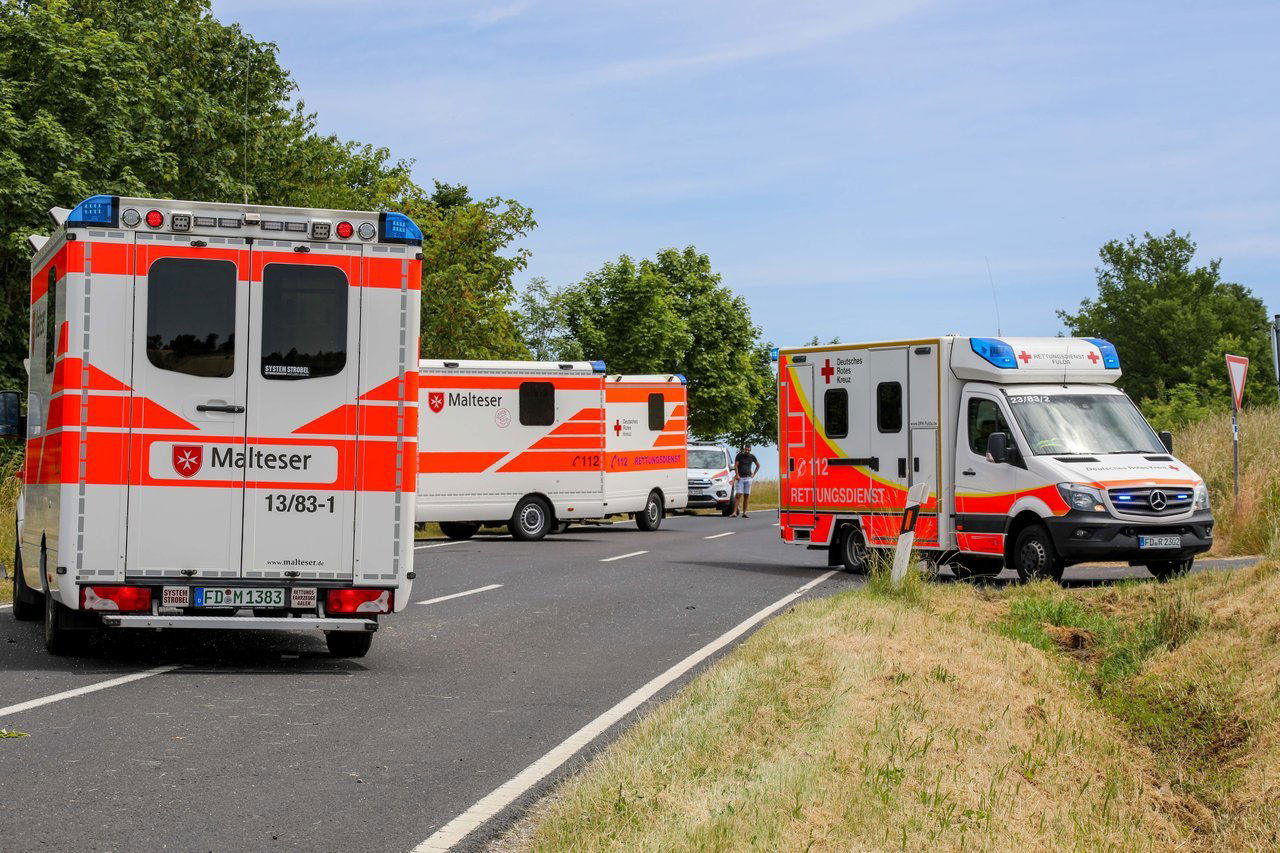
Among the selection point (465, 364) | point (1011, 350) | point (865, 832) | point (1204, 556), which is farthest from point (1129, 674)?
point (465, 364)

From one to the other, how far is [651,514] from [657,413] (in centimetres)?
224

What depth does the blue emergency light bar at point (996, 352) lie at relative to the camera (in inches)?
685

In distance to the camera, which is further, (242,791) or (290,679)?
(290,679)

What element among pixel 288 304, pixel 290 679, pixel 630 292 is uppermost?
pixel 630 292

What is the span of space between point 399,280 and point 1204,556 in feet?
46.8

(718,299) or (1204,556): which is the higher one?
(718,299)

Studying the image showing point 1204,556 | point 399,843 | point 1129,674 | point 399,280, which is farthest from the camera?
point 1204,556

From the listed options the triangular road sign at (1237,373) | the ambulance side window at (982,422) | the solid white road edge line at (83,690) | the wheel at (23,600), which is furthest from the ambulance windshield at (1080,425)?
the wheel at (23,600)

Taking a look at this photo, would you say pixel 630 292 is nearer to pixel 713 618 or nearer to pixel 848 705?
pixel 713 618

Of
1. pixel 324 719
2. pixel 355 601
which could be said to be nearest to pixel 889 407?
pixel 355 601

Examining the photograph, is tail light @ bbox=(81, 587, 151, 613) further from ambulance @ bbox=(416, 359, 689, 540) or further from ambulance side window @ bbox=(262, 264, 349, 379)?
ambulance @ bbox=(416, 359, 689, 540)

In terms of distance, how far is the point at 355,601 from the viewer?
1034cm

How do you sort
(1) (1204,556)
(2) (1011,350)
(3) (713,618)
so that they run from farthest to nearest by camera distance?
(1) (1204,556) → (2) (1011,350) → (3) (713,618)

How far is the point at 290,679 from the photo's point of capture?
9.90 meters
